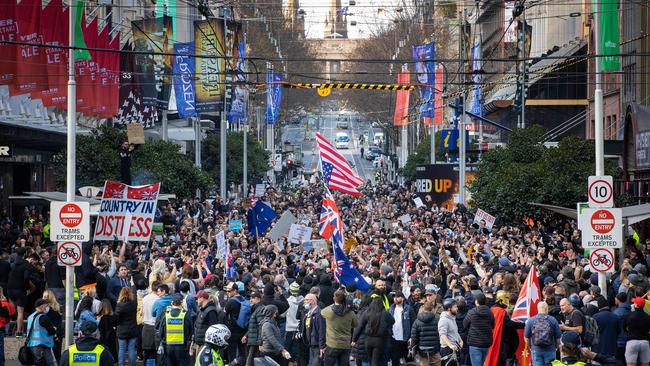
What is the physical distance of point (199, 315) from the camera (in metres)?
17.0

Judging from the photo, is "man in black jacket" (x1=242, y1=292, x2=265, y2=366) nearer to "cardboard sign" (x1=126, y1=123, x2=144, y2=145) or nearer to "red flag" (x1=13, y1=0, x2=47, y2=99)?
"cardboard sign" (x1=126, y1=123, x2=144, y2=145)

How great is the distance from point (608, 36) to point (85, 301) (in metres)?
18.5

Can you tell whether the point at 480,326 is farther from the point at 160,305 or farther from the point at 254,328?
the point at 160,305

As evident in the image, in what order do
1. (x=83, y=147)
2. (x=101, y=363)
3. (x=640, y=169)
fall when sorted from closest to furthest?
(x=101, y=363) < (x=640, y=169) < (x=83, y=147)

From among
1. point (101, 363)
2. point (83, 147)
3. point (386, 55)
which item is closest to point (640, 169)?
point (83, 147)

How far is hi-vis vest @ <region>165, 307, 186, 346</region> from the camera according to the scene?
16.8 m

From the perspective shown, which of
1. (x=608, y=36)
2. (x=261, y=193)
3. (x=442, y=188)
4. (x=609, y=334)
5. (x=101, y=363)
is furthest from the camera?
(x=261, y=193)

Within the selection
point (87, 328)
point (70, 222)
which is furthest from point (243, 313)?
point (87, 328)

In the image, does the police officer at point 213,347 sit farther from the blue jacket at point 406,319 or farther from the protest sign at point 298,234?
the protest sign at point 298,234

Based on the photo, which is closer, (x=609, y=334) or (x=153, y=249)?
(x=609, y=334)

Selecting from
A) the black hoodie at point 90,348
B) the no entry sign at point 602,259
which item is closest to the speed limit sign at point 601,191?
the no entry sign at point 602,259

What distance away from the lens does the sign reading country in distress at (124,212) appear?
2322 centimetres

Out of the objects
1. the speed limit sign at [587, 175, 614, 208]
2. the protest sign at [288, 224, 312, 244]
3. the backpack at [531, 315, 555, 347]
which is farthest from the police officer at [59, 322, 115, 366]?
the protest sign at [288, 224, 312, 244]

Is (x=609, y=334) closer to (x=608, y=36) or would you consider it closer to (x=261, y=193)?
(x=608, y=36)
